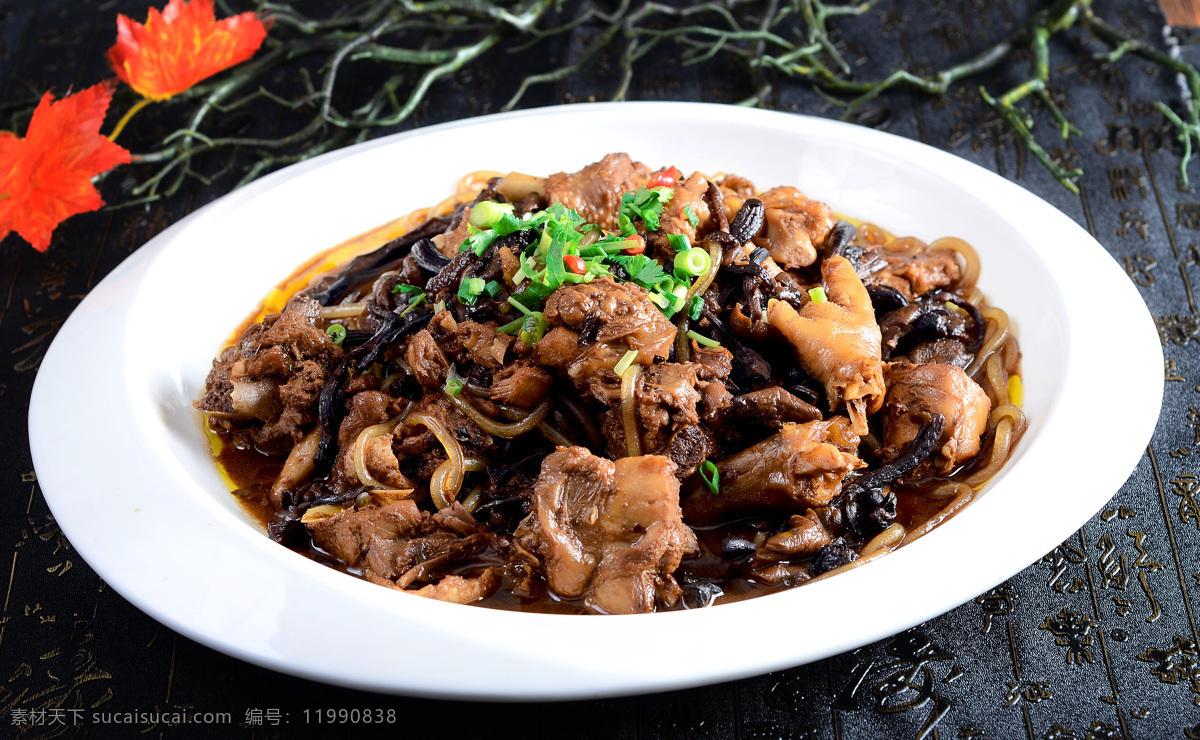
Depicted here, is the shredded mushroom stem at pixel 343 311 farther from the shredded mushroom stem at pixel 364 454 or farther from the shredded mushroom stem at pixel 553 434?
the shredded mushroom stem at pixel 553 434

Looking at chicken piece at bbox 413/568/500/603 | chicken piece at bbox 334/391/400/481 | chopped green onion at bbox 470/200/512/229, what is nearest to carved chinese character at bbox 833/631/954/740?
chicken piece at bbox 413/568/500/603

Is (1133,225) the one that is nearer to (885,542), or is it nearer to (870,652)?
(885,542)

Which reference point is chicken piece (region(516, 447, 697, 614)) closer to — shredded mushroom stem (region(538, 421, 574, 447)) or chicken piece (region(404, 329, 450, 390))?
shredded mushroom stem (region(538, 421, 574, 447))

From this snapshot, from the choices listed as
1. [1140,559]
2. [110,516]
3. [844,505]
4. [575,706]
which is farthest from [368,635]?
[1140,559]

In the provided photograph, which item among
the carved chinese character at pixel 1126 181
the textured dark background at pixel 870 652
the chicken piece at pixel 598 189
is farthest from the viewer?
the carved chinese character at pixel 1126 181

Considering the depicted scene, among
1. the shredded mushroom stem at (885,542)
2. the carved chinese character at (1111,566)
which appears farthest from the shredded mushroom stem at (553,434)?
the carved chinese character at (1111,566)

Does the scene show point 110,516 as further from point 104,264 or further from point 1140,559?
point 1140,559

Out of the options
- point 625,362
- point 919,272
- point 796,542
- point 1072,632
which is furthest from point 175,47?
point 1072,632
